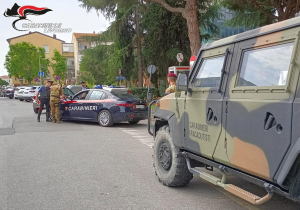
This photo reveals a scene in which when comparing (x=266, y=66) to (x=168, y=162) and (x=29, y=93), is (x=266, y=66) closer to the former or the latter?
(x=168, y=162)

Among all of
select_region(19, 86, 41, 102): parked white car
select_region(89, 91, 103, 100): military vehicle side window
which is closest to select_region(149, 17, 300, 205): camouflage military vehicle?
select_region(89, 91, 103, 100): military vehicle side window

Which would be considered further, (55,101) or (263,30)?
(55,101)

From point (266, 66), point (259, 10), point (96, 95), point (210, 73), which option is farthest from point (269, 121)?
point (259, 10)

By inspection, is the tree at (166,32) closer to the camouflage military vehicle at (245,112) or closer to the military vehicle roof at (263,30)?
the camouflage military vehicle at (245,112)

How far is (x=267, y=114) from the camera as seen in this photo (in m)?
2.92

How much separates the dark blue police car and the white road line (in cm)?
63

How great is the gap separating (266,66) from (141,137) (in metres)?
6.83

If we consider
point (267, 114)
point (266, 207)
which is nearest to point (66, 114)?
point (266, 207)

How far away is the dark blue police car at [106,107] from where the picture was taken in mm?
11562

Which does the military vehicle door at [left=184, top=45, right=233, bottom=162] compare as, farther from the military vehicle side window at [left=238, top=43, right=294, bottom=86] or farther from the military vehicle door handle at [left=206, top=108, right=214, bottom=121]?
the military vehicle side window at [left=238, top=43, right=294, bottom=86]

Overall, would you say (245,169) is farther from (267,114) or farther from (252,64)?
(252,64)

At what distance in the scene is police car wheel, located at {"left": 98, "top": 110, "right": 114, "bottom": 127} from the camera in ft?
38.5

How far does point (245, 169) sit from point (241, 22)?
53.7 feet

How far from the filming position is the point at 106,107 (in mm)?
11727
